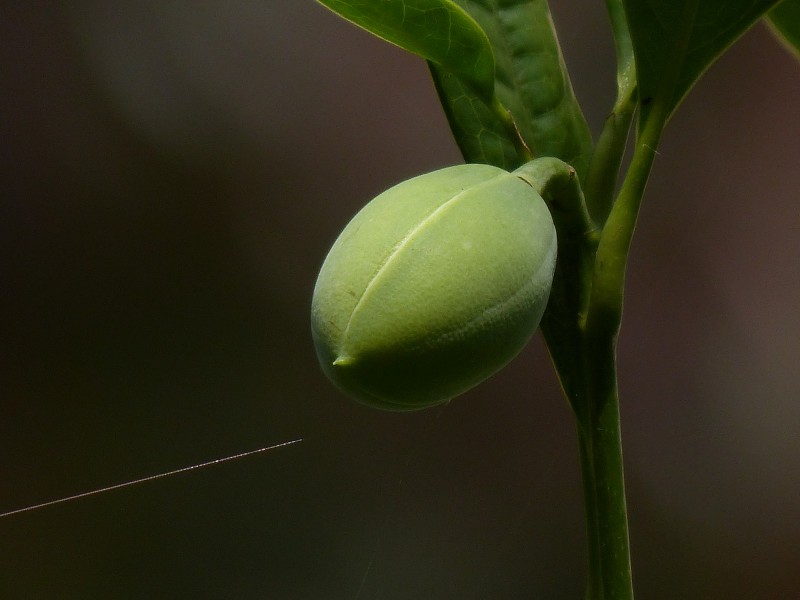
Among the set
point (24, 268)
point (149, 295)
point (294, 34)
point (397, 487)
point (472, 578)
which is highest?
point (294, 34)

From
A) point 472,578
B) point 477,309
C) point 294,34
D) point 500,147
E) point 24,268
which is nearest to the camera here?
point 477,309

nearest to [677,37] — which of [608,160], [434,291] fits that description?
[608,160]

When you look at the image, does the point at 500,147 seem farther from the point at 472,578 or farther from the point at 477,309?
the point at 472,578

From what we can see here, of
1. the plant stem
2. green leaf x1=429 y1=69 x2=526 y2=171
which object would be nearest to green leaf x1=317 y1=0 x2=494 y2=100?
green leaf x1=429 y1=69 x2=526 y2=171

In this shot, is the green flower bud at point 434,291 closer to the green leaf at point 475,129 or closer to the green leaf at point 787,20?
the green leaf at point 475,129

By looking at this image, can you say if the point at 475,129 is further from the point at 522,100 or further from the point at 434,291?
the point at 434,291

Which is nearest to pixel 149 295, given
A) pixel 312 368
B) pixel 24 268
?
pixel 24 268
